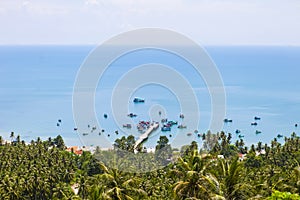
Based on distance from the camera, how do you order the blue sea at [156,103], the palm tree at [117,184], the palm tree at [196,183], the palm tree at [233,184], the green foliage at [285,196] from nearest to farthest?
the green foliage at [285,196]
the palm tree at [196,183]
the palm tree at [117,184]
the palm tree at [233,184]
the blue sea at [156,103]

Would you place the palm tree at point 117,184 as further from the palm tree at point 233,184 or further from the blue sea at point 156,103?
the blue sea at point 156,103

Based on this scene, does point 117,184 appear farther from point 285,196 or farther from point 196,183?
point 285,196

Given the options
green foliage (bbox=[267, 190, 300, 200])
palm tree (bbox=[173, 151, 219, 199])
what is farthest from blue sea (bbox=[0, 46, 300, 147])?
green foliage (bbox=[267, 190, 300, 200])

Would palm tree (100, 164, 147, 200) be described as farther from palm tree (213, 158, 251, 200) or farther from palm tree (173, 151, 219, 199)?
palm tree (213, 158, 251, 200)

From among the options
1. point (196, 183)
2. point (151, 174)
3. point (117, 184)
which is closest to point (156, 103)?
point (151, 174)

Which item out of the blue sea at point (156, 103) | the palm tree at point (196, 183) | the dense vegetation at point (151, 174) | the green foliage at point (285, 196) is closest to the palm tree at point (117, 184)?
the dense vegetation at point (151, 174)

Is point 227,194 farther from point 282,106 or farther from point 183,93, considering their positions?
point 282,106

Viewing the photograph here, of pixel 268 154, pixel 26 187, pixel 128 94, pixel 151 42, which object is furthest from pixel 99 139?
pixel 268 154

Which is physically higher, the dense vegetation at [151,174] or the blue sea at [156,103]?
the blue sea at [156,103]

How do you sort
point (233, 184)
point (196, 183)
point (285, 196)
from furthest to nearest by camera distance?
point (233, 184) < point (196, 183) < point (285, 196)
